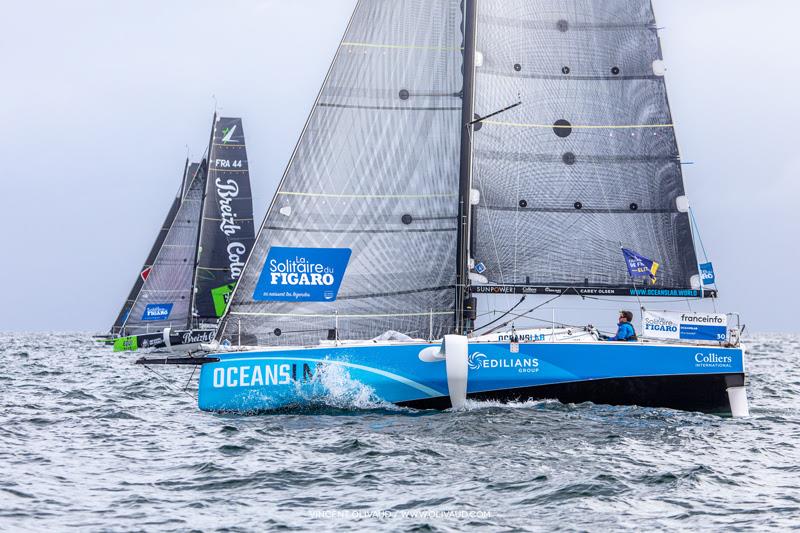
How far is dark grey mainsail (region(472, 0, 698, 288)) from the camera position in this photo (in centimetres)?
1805

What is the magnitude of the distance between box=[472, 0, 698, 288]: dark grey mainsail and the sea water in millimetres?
3010

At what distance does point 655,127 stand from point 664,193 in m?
1.26

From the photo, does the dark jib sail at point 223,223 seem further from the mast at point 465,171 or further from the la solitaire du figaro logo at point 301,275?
→ the la solitaire du figaro logo at point 301,275

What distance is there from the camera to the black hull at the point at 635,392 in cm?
1606

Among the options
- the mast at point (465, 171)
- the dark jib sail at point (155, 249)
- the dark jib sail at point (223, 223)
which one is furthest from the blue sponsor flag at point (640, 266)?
A: the dark jib sail at point (155, 249)

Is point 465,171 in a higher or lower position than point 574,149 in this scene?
lower

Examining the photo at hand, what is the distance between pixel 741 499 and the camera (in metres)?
10.5

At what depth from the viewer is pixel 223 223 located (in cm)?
4103

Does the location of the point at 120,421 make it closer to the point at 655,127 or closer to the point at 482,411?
the point at 482,411

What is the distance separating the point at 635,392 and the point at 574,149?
4.88m

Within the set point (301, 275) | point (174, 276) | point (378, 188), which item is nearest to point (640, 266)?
point (378, 188)

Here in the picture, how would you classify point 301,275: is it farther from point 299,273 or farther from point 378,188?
point 378,188

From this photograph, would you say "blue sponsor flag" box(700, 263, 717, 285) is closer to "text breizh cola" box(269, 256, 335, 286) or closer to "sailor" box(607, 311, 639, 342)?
"sailor" box(607, 311, 639, 342)

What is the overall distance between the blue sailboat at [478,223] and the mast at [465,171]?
0.13 ft
